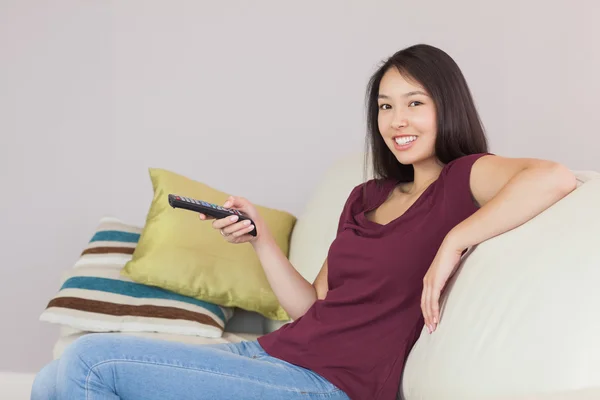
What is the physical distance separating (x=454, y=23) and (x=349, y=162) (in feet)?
2.85

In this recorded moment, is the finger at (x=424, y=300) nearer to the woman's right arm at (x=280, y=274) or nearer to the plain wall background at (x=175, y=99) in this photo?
the woman's right arm at (x=280, y=274)

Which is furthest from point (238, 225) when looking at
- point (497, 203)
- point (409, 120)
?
point (497, 203)

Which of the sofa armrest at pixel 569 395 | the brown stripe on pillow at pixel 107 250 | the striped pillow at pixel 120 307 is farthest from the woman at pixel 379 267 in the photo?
the brown stripe on pillow at pixel 107 250

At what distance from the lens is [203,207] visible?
65.8 inches

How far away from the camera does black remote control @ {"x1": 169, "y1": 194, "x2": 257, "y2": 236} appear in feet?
5.33

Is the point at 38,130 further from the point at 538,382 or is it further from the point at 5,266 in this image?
the point at 538,382

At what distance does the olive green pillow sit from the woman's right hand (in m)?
0.69

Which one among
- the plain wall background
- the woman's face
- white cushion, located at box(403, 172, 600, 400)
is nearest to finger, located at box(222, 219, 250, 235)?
the woman's face

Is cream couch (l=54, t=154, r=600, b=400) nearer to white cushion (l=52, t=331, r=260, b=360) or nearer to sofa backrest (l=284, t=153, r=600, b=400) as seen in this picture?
sofa backrest (l=284, t=153, r=600, b=400)

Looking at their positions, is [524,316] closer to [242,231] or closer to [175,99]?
[242,231]

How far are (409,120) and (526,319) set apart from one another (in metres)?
0.60

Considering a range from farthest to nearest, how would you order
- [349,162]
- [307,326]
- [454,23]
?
1. [454,23]
2. [349,162]
3. [307,326]

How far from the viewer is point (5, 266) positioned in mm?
3490

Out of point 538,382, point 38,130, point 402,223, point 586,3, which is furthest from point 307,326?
point 38,130
